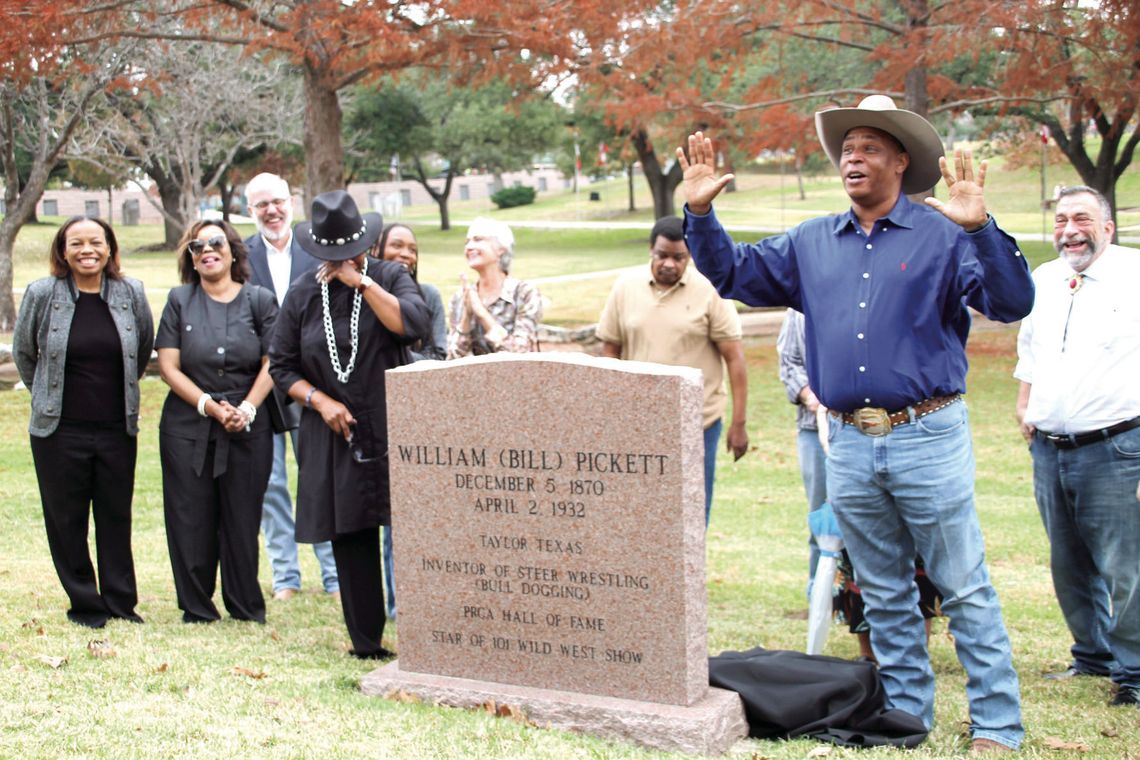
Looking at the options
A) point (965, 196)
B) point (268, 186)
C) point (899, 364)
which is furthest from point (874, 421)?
point (268, 186)

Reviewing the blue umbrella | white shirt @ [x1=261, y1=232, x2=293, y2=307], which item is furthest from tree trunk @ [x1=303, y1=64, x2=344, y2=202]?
the blue umbrella

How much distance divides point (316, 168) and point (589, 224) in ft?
128

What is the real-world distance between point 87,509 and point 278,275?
1878 millimetres

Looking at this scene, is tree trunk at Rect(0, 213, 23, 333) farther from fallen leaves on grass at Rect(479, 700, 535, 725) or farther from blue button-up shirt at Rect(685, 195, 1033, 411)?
blue button-up shirt at Rect(685, 195, 1033, 411)

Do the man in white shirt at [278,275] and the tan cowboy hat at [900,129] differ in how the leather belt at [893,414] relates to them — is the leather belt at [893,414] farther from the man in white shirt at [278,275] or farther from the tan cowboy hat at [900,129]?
the man in white shirt at [278,275]

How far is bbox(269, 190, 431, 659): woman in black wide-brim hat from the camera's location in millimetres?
6457

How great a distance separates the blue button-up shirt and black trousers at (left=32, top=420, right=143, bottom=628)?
3540 millimetres

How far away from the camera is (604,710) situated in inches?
211

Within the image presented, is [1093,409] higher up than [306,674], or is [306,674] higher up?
[1093,409]

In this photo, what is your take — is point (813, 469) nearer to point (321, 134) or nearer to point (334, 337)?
point (334, 337)

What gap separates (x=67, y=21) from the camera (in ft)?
41.7

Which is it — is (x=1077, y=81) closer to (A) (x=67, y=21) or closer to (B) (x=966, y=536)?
(A) (x=67, y=21)

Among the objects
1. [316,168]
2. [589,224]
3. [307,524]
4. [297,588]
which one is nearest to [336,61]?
[316,168]

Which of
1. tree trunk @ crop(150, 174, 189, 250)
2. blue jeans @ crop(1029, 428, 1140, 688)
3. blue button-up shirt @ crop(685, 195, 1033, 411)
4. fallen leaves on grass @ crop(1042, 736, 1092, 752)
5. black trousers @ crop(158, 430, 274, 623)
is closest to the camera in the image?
blue button-up shirt @ crop(685, 195, 1033, 411)
